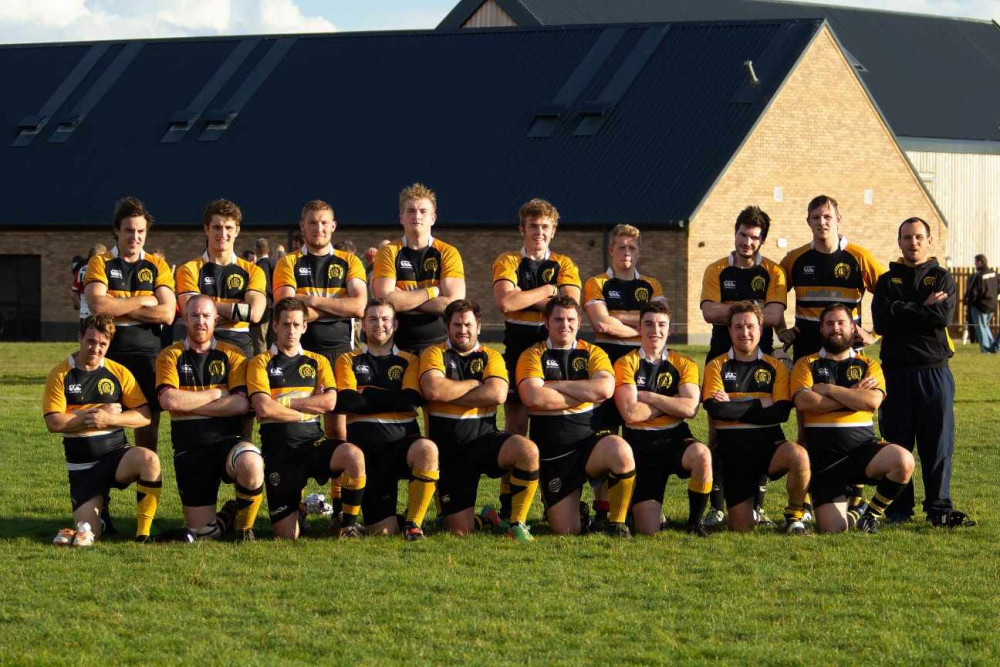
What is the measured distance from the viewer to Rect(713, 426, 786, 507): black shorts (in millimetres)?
10383

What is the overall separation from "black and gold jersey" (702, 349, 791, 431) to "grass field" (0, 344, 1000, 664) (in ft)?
3.00

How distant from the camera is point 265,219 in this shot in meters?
39.0

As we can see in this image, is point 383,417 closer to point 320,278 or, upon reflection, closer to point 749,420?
point 320,278

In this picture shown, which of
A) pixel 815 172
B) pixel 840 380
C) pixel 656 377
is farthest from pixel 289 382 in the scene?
pixel 815 172

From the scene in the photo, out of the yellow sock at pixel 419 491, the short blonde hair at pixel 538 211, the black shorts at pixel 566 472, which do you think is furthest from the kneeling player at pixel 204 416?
the short blonde hair at pixel 538 211

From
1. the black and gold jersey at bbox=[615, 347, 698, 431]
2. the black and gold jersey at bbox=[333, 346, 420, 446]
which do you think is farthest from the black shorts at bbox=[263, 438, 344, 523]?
the black and gold jersey at bbox=[615, 347, 698, 431]

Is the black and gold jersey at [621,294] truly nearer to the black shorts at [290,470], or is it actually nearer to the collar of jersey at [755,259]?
the collar of jersey at [755,259]

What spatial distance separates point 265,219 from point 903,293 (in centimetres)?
2954

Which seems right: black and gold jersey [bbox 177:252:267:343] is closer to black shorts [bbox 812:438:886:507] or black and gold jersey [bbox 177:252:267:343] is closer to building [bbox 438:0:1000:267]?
black shorts [bbox 812:438:886:507]

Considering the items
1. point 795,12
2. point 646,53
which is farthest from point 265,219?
point 795,12

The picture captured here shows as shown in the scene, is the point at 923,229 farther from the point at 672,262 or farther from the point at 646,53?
the point at 646,53

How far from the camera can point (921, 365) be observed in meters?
10.9

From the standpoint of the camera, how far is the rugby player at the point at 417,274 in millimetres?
10758

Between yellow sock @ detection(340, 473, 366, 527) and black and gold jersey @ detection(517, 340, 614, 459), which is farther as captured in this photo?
black and gold jersey @ detection(517, 340, 614, 459)
